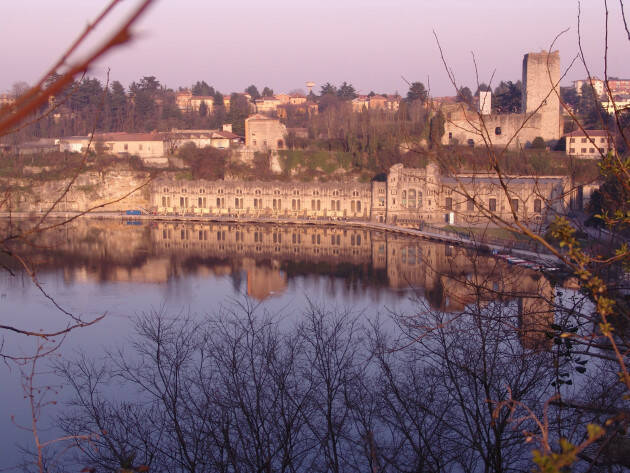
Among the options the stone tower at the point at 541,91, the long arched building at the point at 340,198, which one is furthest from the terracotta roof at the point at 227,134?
the stone tower at the point at 541,91

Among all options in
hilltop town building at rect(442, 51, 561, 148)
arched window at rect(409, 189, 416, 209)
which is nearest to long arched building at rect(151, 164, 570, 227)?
arched window at rect(409, 189, 416, 209)

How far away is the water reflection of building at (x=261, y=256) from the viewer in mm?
17469

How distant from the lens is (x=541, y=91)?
1404 inches

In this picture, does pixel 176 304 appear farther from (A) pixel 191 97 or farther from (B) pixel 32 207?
(A) pixel 191 97

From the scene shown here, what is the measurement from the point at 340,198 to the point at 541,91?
13.7 m

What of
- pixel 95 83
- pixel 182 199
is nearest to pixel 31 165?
pixel 95 83

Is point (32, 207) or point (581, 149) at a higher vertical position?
point (581, 149)

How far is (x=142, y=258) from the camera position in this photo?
21.4 meters

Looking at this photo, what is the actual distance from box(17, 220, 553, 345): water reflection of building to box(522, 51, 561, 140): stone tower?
14601 millimetres

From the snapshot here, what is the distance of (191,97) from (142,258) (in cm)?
4429

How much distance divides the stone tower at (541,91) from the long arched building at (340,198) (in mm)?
6376

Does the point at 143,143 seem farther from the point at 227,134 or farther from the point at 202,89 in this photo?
the point at 202,89

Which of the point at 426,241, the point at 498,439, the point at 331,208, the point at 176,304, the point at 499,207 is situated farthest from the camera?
the point at 331,208

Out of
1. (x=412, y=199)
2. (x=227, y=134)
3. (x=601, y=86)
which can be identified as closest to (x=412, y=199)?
(x=412, y=199)
